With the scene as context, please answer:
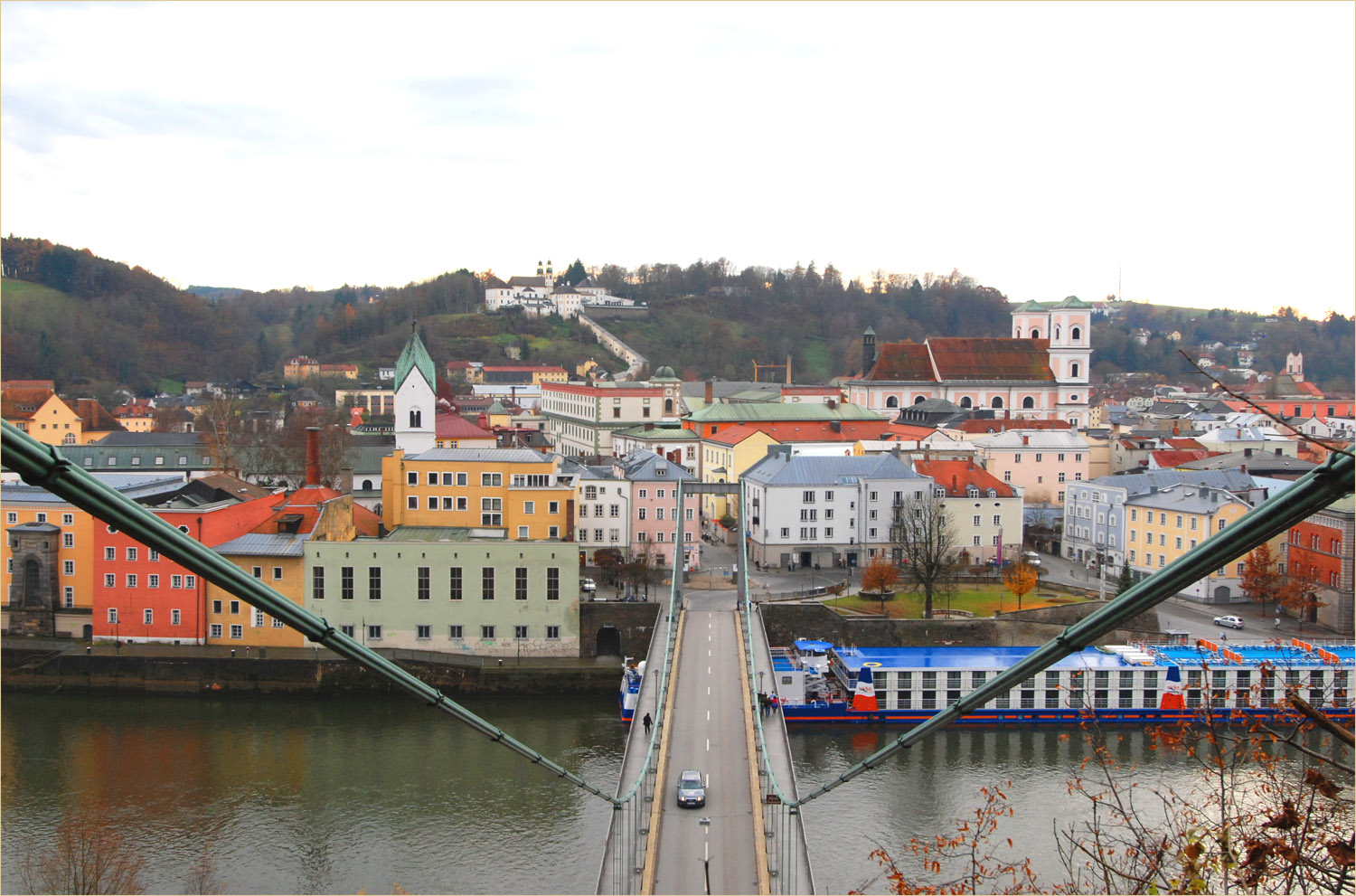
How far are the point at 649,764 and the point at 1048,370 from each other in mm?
23695

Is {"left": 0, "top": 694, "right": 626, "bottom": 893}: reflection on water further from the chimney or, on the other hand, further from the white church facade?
the white church facade

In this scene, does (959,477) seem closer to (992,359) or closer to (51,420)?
(992,359)

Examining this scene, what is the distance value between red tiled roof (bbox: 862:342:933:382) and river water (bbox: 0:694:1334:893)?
1784cm

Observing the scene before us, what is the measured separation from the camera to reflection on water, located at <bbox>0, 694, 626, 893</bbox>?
7.64m

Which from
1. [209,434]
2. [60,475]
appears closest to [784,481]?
[209,434]

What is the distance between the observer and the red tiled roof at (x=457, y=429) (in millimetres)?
21203

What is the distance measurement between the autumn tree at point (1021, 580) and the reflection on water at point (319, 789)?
5485 millimetres

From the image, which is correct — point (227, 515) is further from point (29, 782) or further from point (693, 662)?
point (693, 662)

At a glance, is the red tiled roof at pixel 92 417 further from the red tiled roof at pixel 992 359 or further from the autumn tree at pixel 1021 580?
the red tiled roof at pixel 992 359

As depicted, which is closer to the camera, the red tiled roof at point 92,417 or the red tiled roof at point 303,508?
the red tiled roof at point 303,508

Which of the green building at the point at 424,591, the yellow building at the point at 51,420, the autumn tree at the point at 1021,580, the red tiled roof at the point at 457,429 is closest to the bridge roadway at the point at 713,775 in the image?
the green building at the point at 424,591

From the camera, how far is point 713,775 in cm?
808

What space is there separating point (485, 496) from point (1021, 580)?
6571 mm

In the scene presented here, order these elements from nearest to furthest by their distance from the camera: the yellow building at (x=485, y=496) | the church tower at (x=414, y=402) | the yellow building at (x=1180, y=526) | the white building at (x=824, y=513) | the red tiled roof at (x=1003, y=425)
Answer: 1. the yellow building at (x=485, y=496)
2. the yellow building at (x=1180, y=526)
3. the white building at (x=824, y=513)
4. the church tower at (x=414, y=402)
5. the red tiled roof at (x=1003, y=425)
